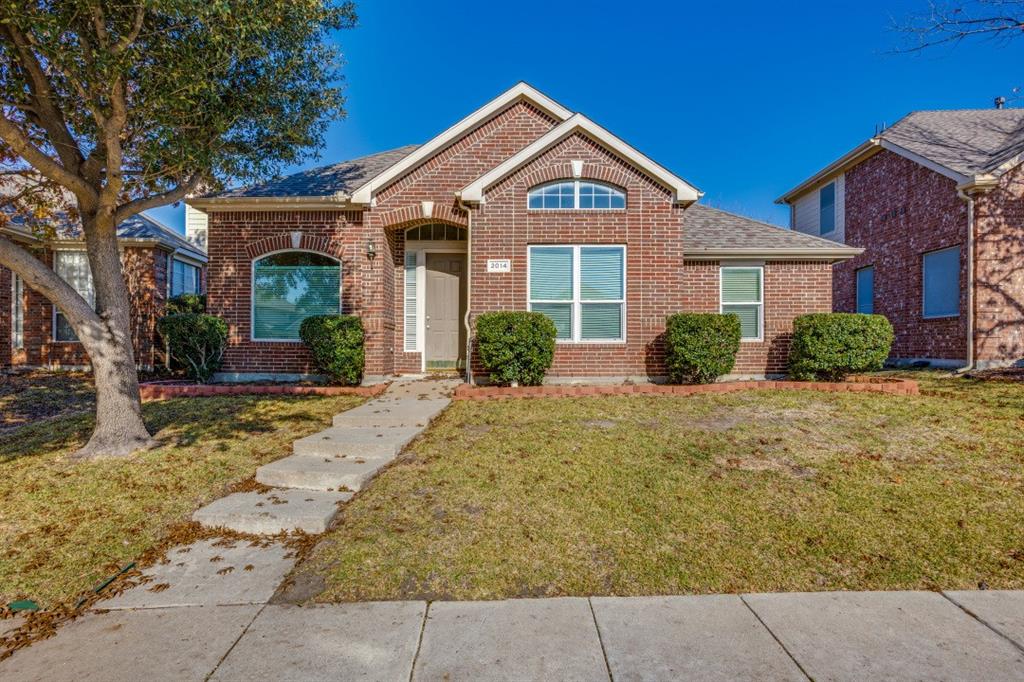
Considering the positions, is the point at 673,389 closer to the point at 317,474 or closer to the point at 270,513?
the point at 317,474

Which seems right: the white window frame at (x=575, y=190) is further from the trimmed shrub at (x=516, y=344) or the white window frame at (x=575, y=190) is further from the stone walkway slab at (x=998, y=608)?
the stone walkway slab at (x=998, y=608)

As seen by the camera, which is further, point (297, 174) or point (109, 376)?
point (297, 174)

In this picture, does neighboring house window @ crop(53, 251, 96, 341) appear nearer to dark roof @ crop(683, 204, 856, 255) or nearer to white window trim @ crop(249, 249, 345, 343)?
white window trim @ crop(249, 249, 345, 343)

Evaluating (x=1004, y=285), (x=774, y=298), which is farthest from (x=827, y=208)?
(x=774, y=298)

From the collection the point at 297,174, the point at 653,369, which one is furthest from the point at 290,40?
the point at 653,369

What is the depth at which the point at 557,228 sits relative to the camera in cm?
984

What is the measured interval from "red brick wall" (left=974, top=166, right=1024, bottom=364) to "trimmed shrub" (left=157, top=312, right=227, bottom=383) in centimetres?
1588

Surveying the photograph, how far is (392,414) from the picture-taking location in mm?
7258

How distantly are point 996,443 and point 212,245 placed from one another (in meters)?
12.8

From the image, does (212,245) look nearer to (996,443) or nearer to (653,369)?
(653,369)

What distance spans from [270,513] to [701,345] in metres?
7.28

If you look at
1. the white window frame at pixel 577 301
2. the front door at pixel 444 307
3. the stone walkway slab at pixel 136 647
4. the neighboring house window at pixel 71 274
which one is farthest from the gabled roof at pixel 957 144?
the neighboring house window at pixel 71 274

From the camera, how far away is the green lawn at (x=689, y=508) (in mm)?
3424

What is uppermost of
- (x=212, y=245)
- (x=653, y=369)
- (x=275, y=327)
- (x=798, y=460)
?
(x=212, y=245)
